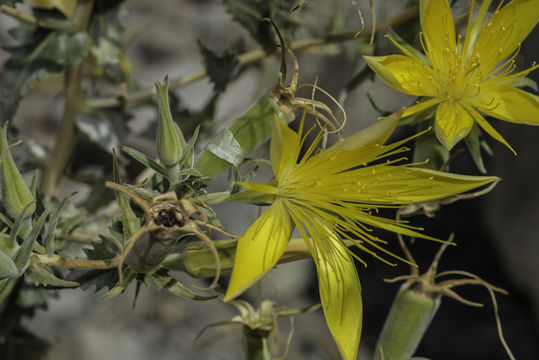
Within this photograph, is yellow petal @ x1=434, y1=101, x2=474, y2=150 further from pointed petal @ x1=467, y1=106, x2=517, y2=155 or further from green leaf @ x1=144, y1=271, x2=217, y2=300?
green leaf @ x1=144, y1=271, x2=217, y2=300

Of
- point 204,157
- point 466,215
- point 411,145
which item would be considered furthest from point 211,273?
point 466,215

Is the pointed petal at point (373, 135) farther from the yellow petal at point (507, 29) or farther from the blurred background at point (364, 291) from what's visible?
the blurred background at point (364, 291)

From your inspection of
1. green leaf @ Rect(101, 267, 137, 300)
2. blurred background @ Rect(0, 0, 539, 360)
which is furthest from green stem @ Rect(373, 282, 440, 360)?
blurred background @ Rect(0, 0, 539, 360)

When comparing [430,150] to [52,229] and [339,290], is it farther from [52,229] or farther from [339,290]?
[52,229]

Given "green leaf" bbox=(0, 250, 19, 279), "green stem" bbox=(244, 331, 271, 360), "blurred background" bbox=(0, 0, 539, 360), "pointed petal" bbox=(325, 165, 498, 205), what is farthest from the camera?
"blurred background" bbox=(0, 0, 539, 360)

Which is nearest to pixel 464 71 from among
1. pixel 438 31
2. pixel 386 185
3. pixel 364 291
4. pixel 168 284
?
pixel 438 31

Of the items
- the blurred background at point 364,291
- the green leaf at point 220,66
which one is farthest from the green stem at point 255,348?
the blurred background at point 364,291
